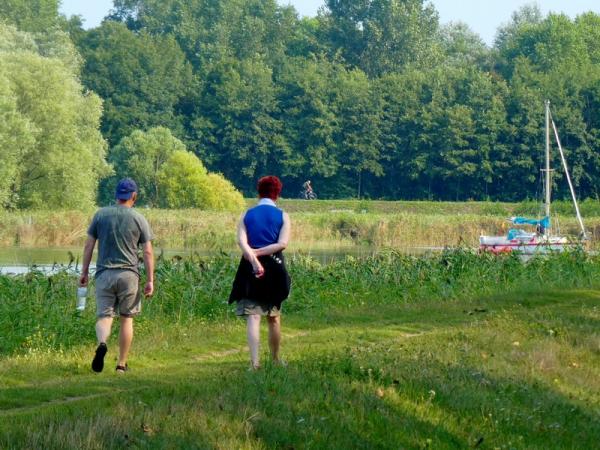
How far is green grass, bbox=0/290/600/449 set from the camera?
Answer: 29.0 ft

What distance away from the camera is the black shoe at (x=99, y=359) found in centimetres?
1187

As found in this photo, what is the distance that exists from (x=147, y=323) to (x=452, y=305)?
15.9 ft

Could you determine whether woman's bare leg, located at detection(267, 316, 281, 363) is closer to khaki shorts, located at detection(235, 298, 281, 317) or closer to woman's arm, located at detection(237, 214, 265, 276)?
khaki shorts, located at detection(235, 298, 281, 317)

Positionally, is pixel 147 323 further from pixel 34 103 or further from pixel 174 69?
pixel 174 69

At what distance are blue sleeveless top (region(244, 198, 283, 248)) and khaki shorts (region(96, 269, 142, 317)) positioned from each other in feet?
4.15

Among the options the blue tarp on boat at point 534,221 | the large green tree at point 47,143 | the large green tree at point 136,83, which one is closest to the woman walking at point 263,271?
the blue tarp on boat at point 534,221

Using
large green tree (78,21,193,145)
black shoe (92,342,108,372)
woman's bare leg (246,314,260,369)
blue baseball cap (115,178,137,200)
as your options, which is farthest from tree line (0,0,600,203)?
woman's bare leg (246,314,260,369)

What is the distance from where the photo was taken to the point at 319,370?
1115 cm

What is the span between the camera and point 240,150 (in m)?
96.7

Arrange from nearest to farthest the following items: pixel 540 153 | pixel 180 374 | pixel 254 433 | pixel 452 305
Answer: pixel 254 433 < pixel 180 374 < pixel 452 305 < pixel 540 153

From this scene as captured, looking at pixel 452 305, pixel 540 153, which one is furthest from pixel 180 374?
pixel 540 153

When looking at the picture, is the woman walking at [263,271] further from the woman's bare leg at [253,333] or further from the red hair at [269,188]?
the red hair at [269,188]

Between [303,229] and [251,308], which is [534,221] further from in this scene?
[251,308]

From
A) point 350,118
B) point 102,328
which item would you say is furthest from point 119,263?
A: point 350,118
